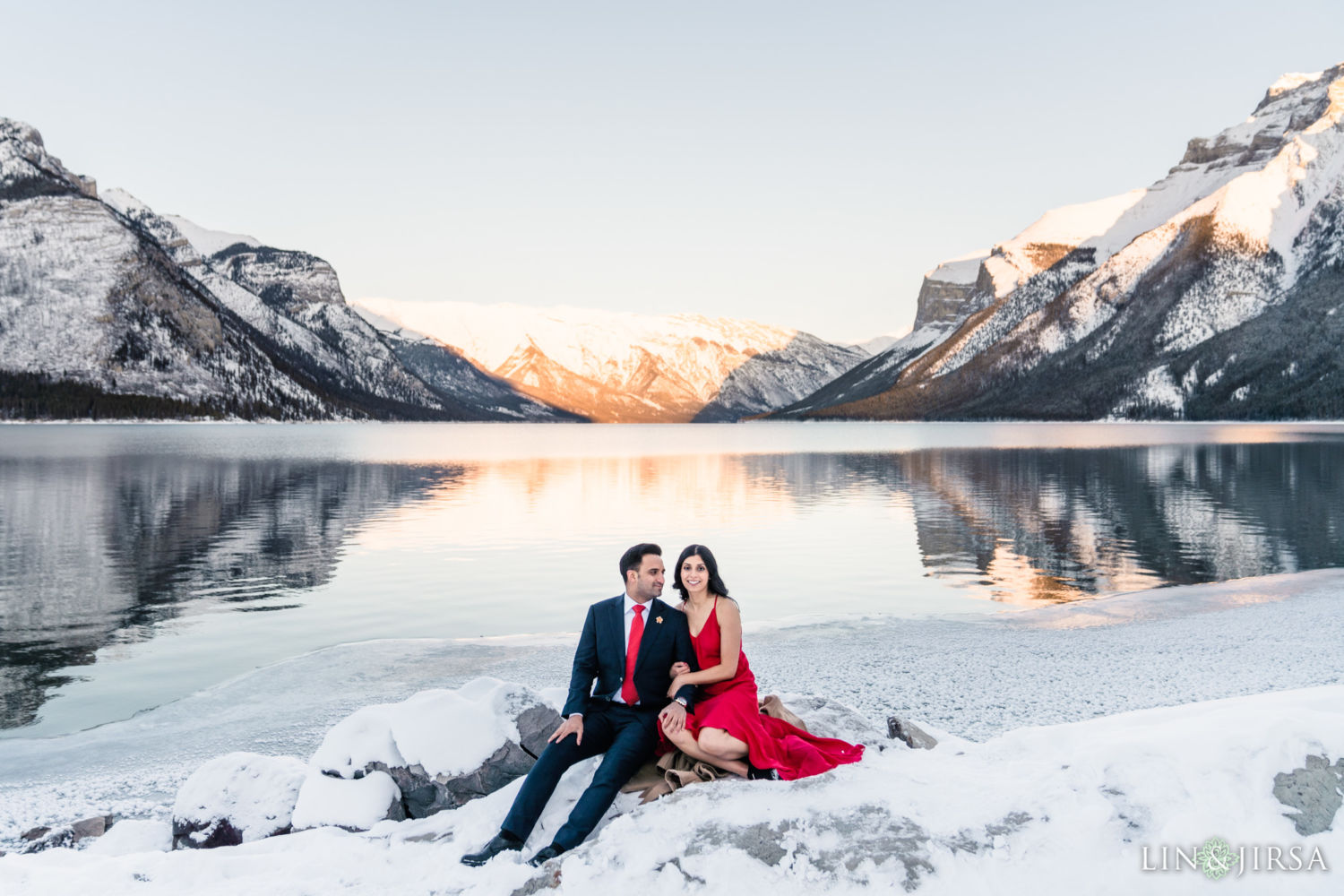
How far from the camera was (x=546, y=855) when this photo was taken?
7.74m

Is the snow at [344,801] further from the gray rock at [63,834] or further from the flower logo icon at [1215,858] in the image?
the flower logo icon at [1215,858]

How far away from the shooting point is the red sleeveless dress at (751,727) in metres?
8.30

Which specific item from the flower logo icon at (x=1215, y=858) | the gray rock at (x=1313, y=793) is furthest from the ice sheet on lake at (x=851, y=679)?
the flower logo icon at (x=1215, y=858)

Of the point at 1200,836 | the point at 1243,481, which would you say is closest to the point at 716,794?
the point at 1200,836

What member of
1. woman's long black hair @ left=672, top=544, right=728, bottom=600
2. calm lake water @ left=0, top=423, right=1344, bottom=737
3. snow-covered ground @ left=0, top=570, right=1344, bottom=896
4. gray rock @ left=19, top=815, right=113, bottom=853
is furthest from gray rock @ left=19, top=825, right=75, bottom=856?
woman's long black hair @ left=672, top=544, right=728, bottom=600

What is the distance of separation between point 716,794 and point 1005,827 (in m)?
2.29

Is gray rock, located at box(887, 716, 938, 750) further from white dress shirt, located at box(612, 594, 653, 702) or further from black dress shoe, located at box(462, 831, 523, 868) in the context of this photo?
black dress shoe, located at box(462, 831, 523, 868)

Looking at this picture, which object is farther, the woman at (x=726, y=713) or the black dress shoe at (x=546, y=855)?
the woman at (x=726, y=713)

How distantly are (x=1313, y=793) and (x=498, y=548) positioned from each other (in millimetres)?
30920

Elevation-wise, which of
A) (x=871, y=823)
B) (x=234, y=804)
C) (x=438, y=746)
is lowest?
(x=234, y=804)

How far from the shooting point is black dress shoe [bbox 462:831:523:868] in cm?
781

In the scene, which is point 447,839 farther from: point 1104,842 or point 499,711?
point 1104,842

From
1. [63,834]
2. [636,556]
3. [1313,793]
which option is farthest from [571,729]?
[1313,793]

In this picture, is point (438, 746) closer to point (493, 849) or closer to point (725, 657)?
point (493, 849)
